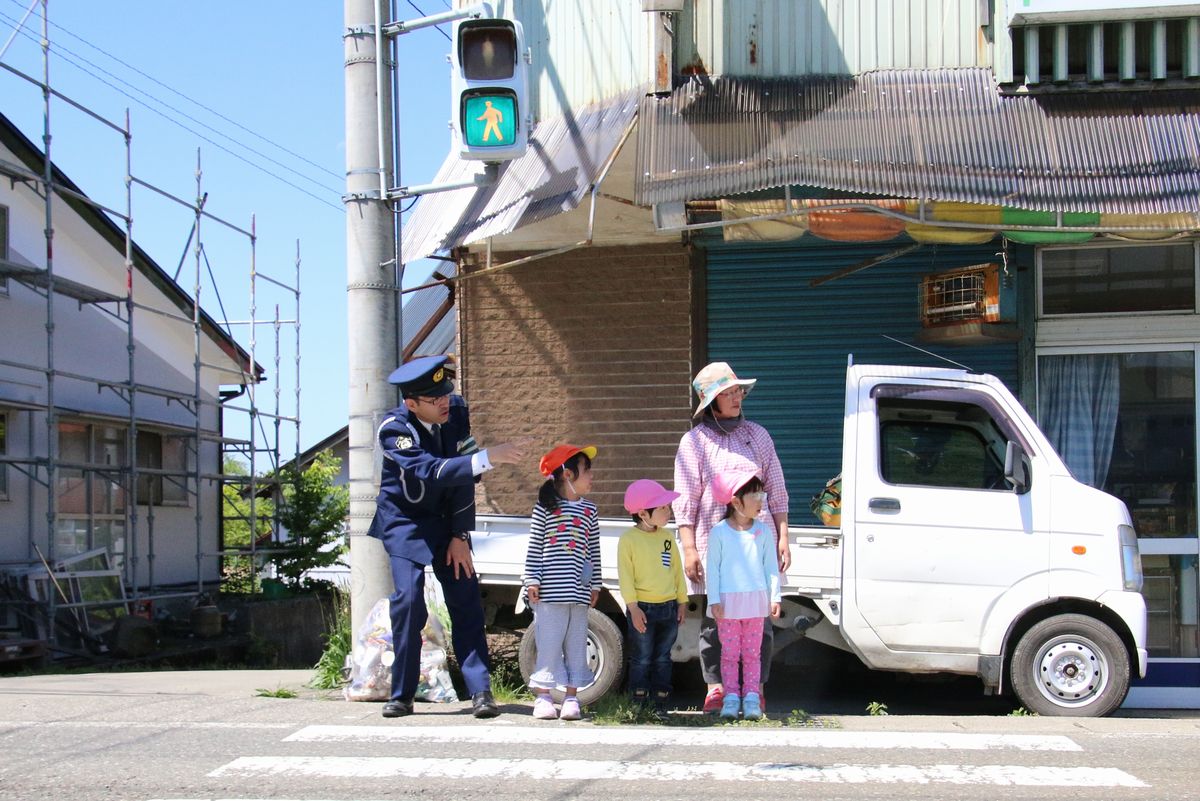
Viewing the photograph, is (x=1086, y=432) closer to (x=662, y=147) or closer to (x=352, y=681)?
(x=662, y=147)

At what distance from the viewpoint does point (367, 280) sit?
7871 millimetres

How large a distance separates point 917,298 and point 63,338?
450 inches

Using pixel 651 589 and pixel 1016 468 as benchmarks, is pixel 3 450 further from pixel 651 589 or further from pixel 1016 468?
pixel 1016 468

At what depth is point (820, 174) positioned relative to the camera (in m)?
8.96

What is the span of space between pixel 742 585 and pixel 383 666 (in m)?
2.07

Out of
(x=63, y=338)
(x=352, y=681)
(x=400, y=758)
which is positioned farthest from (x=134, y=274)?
(x=400, y=758)

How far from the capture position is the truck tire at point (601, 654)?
7.68m

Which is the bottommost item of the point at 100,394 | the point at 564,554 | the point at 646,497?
the point at 564,554

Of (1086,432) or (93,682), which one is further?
(1086,432)

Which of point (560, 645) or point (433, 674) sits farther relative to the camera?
point (433, 674)

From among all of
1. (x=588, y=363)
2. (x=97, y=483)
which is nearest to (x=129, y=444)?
(x=97, y=483)

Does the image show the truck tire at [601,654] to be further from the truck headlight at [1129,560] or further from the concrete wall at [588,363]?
the concrete wall at [588,363]

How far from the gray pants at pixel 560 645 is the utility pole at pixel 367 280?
4.15 feet

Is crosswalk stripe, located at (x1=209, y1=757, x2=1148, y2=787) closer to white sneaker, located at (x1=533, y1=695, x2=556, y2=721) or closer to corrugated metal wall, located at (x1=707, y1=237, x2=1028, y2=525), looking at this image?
white sneaker, located at (x1=533, y1=695, x2=556, y2=721)
